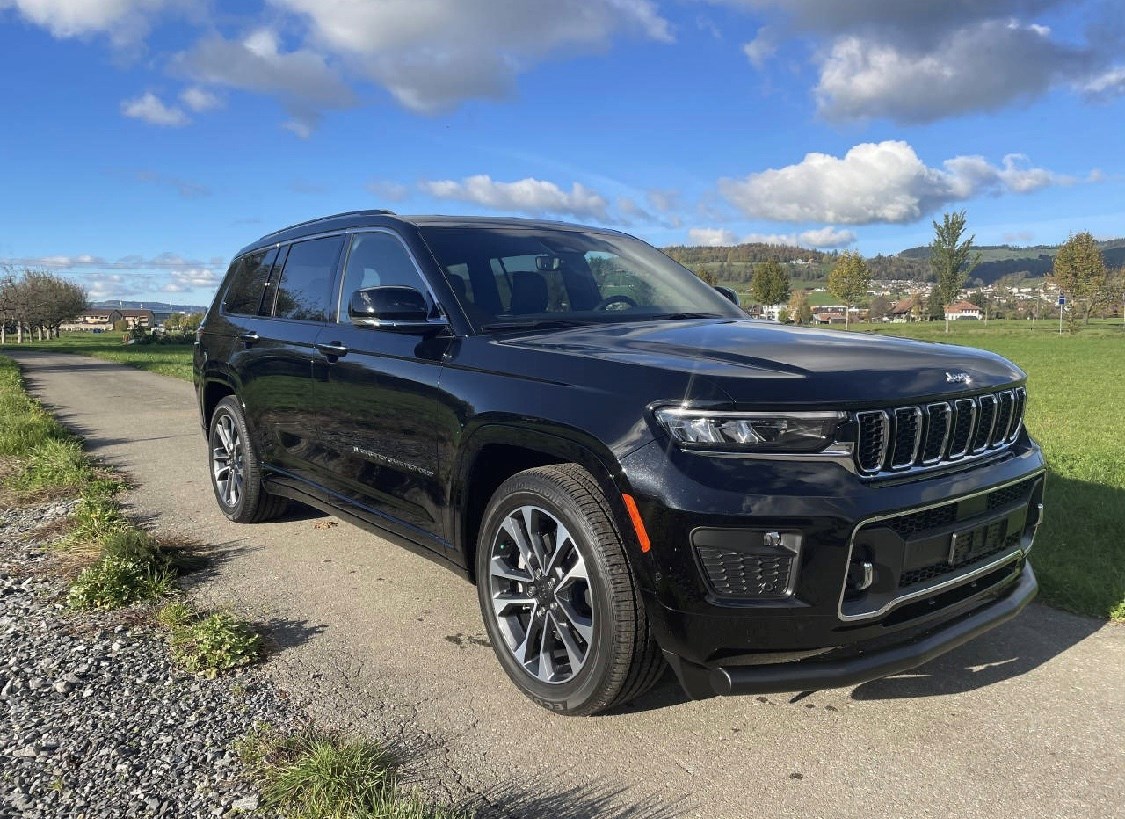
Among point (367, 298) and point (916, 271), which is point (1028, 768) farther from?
point (916, 271)

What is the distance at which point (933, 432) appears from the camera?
2.79 metres

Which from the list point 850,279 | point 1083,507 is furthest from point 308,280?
point 850,279

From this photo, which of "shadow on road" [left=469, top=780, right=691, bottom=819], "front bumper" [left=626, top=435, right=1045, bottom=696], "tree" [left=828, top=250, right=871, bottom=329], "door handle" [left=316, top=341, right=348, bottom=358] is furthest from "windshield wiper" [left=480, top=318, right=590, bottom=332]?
"tree" [left=828, top=250, right=871, bottom=329]

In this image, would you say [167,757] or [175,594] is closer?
[167,757]

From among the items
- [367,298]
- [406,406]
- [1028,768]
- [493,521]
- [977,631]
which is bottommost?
[1028,768]

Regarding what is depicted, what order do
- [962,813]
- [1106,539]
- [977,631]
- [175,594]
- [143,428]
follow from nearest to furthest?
[962,813], [977,631], [175,594], [1106,539], [143,428]

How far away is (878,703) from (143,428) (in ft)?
31.2

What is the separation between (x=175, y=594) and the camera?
421cm

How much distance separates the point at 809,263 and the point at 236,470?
91.1 meters

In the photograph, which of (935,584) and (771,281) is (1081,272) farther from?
(935,584)

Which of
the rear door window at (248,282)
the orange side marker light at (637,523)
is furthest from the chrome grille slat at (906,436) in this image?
the rear door window at (248,282)

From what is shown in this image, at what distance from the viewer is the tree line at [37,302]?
235ft

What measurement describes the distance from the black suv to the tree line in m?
79.4

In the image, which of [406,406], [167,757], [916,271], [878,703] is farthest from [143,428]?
[916,271]
